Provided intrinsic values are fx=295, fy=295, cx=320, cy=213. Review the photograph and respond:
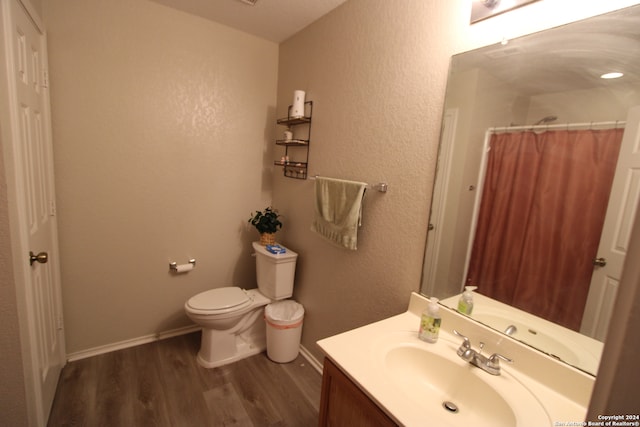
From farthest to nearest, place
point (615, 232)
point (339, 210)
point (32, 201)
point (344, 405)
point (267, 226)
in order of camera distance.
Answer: point (267, 226)
point (339, 210)
point (32, 201)
point (344, 405)
point (615, 232)

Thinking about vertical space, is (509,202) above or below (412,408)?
above

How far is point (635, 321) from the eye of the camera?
0.95ft

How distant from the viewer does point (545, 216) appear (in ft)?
3.24

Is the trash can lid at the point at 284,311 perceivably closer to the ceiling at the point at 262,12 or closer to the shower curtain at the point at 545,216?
the shower curtain at the point at 545,216

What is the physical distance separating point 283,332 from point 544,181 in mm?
1716

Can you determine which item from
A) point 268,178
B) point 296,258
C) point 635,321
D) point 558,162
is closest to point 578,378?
point 558,162

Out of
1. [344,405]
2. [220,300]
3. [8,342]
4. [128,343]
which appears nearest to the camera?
[344,405]

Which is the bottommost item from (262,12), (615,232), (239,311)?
Answer: (239,311)

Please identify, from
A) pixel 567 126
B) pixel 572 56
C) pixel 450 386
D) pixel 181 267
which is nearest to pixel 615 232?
pixel 567 126

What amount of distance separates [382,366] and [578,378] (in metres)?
0.58

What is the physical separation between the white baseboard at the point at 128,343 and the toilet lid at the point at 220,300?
54 cm

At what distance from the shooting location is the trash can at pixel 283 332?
2.03 meters

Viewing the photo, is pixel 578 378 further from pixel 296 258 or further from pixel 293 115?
pixel 293 115

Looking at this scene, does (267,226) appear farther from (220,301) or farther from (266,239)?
(220,301)
